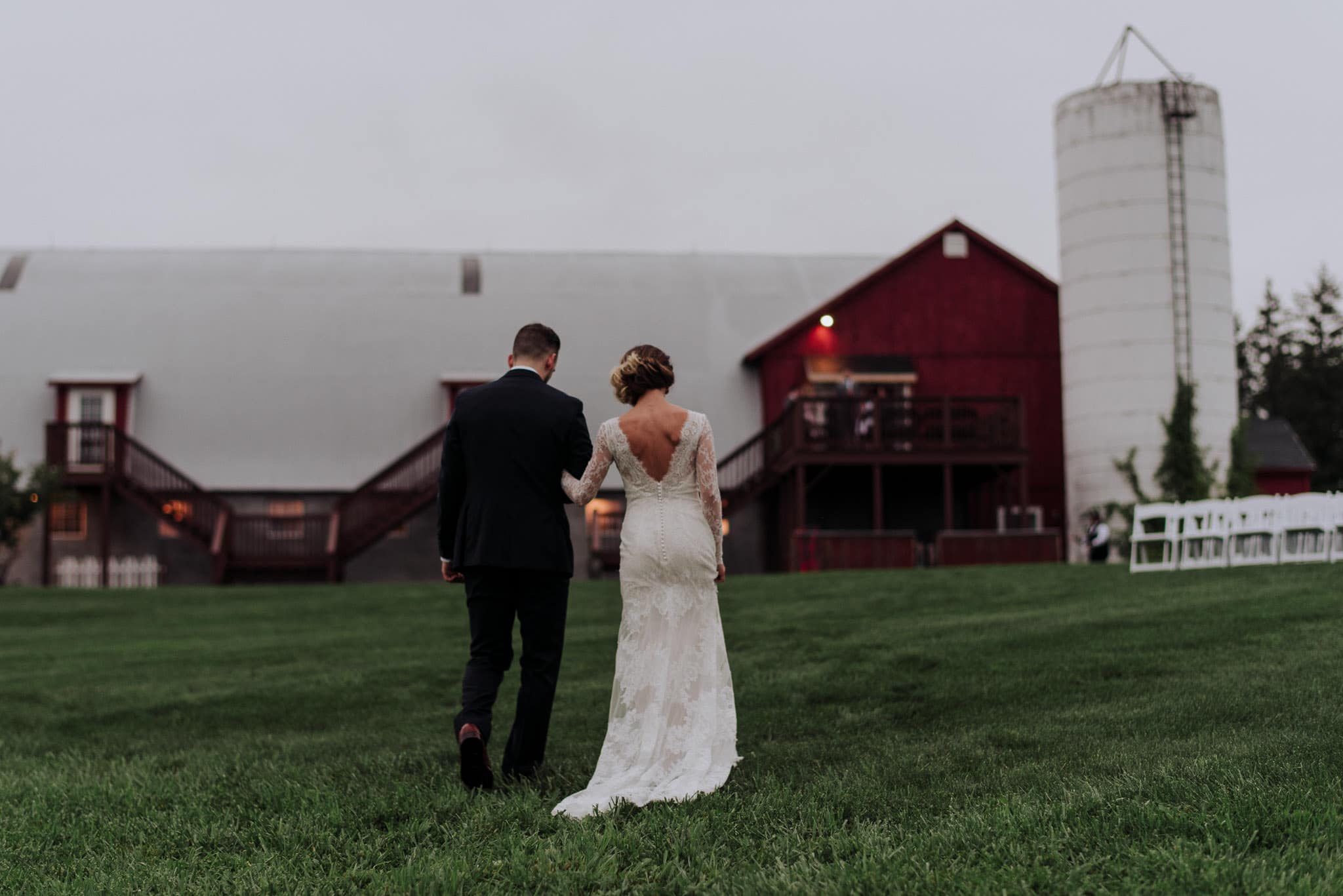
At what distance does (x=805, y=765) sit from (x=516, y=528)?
1801mm

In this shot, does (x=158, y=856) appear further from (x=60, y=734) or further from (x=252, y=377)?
(x=252, y=377)

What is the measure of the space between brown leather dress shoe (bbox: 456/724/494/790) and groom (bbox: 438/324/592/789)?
0.37 feet

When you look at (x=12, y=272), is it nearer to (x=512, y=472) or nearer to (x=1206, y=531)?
(x=1206, y=531)

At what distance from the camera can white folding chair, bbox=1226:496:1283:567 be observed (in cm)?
1562

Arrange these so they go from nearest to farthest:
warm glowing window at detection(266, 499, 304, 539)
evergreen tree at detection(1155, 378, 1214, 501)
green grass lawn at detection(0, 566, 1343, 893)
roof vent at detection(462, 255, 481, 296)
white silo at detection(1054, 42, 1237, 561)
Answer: green grass lawn at detection(0, 566, 1343, 893)
evergreen tree at detection(1155, 378, 1214, 501)
white silo at detection(1054, 42, 1237, 561)
warm glowing window at detection(266, 499, 304, 539)
roof vent at detection(462, 255, 481, 296)

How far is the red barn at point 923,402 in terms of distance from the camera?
2698 centimetres

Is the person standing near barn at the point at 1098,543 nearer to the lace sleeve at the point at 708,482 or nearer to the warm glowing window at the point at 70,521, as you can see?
the lace sleeve at the point at 708,482

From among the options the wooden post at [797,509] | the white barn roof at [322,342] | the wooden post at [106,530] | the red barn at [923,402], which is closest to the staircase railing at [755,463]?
the red barn at [923,402]

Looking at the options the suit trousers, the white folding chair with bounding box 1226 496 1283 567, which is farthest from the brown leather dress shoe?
the white folding chair with bounding box 1226 496 1283 567

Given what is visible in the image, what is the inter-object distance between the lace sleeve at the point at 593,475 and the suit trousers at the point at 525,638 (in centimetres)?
37

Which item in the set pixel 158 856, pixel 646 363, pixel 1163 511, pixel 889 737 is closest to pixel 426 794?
pixel 158 856

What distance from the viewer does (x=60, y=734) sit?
978cm

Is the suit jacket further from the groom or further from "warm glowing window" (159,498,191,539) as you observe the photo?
"warm glowing window" (159,498,191,539)

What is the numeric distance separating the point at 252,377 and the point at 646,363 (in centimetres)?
2670
